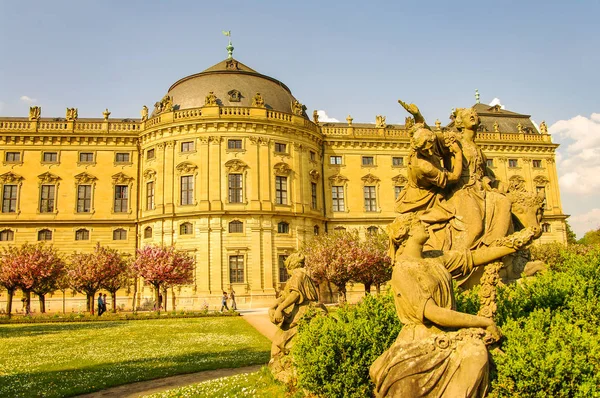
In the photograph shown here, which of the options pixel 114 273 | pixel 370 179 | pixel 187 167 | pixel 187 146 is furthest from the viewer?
pixel 370 179

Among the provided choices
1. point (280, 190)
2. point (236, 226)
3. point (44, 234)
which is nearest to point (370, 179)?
point (280, 190)

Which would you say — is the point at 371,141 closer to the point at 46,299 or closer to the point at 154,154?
the point at 154,154

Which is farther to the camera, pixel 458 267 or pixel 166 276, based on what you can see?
pixel 166 276

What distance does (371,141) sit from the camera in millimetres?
48594

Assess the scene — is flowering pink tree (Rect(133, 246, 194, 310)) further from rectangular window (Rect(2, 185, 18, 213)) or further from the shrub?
the shrub

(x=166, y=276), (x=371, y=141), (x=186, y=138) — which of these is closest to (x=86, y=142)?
(x=186, y=138)

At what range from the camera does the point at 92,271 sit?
3225 centimetres

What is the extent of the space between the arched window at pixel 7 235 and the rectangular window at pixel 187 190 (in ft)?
52.1

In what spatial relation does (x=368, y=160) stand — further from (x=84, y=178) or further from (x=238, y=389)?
(x=238, y=389)

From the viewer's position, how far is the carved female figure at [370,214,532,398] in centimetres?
401

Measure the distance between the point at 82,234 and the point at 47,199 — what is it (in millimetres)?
4728

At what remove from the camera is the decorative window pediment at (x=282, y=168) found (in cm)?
4206

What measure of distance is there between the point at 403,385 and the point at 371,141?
45566mm

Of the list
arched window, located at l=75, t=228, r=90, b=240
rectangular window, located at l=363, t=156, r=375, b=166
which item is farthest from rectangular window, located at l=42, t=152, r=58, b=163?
rectangular window, located at l=363, t=156, r=375, b=166
